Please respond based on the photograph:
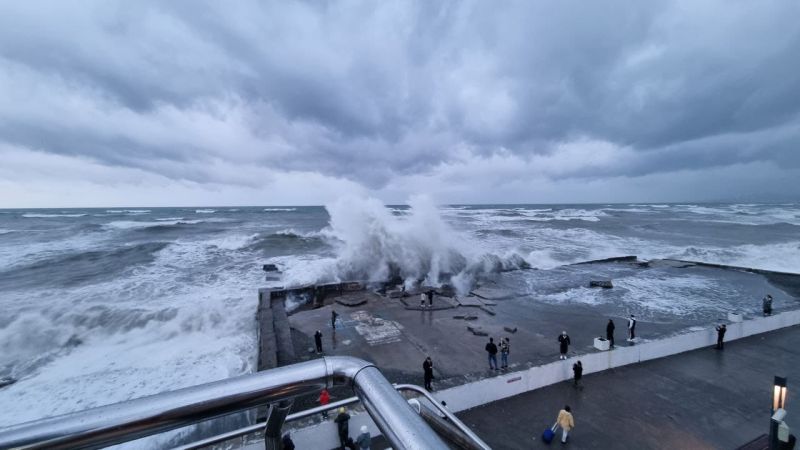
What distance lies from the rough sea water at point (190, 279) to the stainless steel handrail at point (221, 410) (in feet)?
29.9

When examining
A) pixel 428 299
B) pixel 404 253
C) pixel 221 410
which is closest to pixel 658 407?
pixel 221 410

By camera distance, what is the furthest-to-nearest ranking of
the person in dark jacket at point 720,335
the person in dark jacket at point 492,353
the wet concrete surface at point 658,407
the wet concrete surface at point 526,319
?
the wet concrete surface at point 526,319, the person in dark jacket at point 720,335, the person in dark jacket at point 492,353, the wet concrete surface at point 658,407

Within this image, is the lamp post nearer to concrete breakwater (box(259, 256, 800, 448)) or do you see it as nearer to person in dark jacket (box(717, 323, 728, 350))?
concrete breakwater (box(259, 256, 800, 448))

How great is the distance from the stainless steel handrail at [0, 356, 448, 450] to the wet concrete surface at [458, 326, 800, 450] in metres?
6.78

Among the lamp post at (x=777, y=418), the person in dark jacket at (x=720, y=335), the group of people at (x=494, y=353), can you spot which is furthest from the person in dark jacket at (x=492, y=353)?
the person in dark jacket at (x=720, y=335)

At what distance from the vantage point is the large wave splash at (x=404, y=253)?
22531mm

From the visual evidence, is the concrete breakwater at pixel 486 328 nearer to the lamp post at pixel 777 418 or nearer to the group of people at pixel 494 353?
the group of people at pixel 494 353

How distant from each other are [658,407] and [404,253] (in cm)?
1750

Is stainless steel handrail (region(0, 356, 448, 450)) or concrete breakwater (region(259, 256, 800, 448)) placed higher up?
stainless steel handrail (region(0, 356, 448, 450))

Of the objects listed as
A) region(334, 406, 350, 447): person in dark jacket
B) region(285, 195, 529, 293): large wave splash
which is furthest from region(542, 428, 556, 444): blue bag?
region(285, 195, 529, 293): large wave splash

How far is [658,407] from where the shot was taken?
7.77 metres

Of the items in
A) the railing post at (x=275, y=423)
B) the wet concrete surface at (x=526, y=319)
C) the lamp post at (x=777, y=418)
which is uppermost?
the railing post at (x=275, y=423)

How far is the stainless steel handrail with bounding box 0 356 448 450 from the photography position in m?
1.01

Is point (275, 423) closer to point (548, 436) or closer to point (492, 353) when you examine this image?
point (548, 436)
